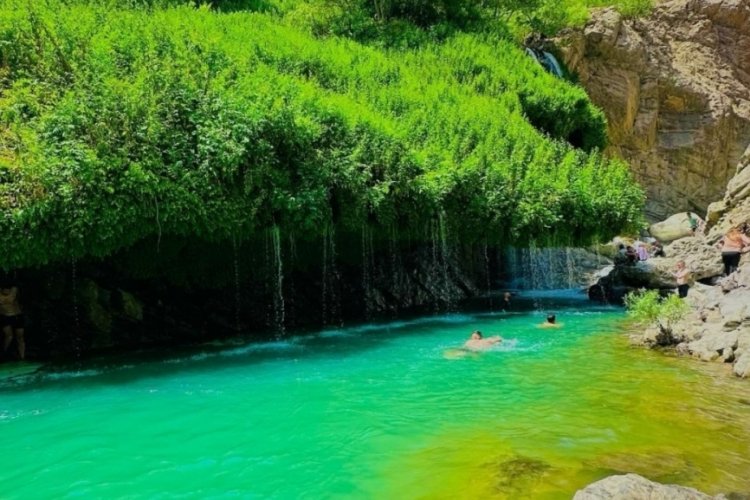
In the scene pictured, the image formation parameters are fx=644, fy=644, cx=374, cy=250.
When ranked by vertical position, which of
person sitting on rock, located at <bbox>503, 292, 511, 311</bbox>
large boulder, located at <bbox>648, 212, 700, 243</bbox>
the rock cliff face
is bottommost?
person sitting on rock, located at <bbox>503, 292, 511, 311</bbox>

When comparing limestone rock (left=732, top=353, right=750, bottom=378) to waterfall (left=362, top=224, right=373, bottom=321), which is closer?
limestone rock (left=732, top=353, right=750, bottom=378)

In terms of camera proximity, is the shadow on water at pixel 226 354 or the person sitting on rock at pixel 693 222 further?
the person sitting on rock at pixel 693 222

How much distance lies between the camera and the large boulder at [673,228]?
41281mm

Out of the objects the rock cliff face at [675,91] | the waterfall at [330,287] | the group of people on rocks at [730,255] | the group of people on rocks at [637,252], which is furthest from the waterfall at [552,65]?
the waterfall at [330,287]

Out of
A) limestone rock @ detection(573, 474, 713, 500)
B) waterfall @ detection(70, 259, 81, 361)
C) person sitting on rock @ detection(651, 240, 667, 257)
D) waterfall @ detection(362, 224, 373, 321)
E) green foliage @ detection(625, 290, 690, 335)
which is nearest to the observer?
limestone rock @ detection(573, 474, 713, 500)

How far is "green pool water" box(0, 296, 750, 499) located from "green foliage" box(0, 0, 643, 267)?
3484 millimetres

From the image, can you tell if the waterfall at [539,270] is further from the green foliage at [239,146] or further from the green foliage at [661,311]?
the green foliage at [661,311]

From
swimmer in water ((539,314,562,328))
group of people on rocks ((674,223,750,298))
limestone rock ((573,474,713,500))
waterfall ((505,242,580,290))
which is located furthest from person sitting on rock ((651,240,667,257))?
limestone rock ((573,474,713,500))

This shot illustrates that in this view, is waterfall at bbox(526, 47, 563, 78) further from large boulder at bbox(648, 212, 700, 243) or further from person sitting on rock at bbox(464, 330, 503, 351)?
person sitting on rock at bbox(464, 330, 503, 351)

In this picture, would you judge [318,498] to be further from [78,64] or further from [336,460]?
[78,64]

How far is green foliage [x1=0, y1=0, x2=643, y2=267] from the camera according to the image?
13297 mm

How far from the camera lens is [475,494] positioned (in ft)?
23.9

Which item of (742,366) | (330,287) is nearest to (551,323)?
(742,366)

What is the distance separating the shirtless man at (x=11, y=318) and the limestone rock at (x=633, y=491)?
1334 centimetres
